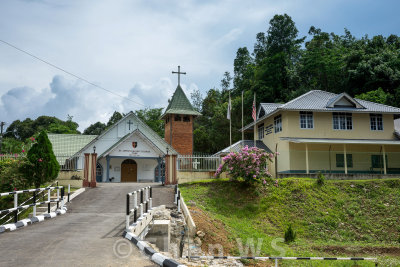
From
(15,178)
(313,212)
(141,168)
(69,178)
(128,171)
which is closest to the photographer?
(313,212)

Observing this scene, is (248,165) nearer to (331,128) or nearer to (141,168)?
(331,128)

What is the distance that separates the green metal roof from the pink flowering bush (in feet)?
58.6

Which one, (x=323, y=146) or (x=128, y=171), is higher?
(x=323, y=146)

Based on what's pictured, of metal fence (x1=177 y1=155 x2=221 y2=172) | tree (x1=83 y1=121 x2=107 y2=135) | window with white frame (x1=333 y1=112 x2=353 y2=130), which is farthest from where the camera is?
tree (x1=83 y1=121 x2=107 y2=135)

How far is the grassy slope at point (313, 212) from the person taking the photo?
15.4 metres

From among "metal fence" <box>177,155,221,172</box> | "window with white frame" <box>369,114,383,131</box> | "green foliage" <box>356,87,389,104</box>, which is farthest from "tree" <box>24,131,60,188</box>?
"green foliage" <box>356,87,389,104</box>

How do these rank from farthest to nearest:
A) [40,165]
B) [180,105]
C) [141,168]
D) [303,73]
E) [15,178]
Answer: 1. [303,73]
2. [180,105]
3. [141,168]
4. [40,165]
5. [15,178]

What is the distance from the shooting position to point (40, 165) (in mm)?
20188

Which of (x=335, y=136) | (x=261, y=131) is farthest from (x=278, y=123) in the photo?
(x=261, y=131)

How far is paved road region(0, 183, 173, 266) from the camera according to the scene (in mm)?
6715

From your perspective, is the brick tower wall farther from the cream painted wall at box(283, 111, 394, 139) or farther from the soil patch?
the soil patch

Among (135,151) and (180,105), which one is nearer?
(135,151)

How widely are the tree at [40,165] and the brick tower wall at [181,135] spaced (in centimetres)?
1621

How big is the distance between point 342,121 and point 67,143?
80.4 ft
